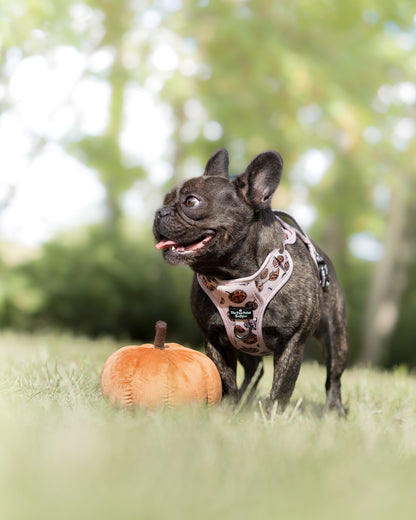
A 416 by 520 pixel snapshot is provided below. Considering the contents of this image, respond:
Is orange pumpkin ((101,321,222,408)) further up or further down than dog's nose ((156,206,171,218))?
further down

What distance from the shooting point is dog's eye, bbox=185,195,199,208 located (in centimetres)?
331

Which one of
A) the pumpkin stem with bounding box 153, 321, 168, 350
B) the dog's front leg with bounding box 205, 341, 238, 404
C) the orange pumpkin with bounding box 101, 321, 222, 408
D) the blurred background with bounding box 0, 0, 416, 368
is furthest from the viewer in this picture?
the blurred background with bounding box 0, 0, 416, 368

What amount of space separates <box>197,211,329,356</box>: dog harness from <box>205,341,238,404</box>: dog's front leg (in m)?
0.24

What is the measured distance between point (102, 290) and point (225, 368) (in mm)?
8051

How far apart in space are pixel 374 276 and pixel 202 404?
10.2 m

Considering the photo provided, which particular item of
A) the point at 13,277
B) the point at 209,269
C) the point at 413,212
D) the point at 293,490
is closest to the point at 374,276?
the point at 413,212

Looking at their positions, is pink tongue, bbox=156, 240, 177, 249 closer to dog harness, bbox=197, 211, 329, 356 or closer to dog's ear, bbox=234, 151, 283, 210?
dog harness, bbox=197, 211, 329, 356

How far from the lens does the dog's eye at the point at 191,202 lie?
10.9ft

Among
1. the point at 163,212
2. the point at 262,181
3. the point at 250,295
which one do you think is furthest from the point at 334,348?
the point at 163,212

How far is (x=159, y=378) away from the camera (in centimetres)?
330

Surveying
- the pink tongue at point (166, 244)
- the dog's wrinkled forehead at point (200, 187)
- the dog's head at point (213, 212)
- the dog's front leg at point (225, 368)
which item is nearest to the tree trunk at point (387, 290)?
the dog's front leg at point (225, 368)

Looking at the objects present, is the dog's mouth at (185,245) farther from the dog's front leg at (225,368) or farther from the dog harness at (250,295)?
the dog's front leg at (225,368)

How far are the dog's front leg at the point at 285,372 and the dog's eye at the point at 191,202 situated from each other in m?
1.00

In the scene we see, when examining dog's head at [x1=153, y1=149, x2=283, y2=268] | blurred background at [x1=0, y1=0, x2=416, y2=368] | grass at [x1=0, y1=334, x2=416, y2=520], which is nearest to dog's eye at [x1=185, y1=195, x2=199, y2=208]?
dog's head at [x1=153, y1=149, x2=283, y2=268]
